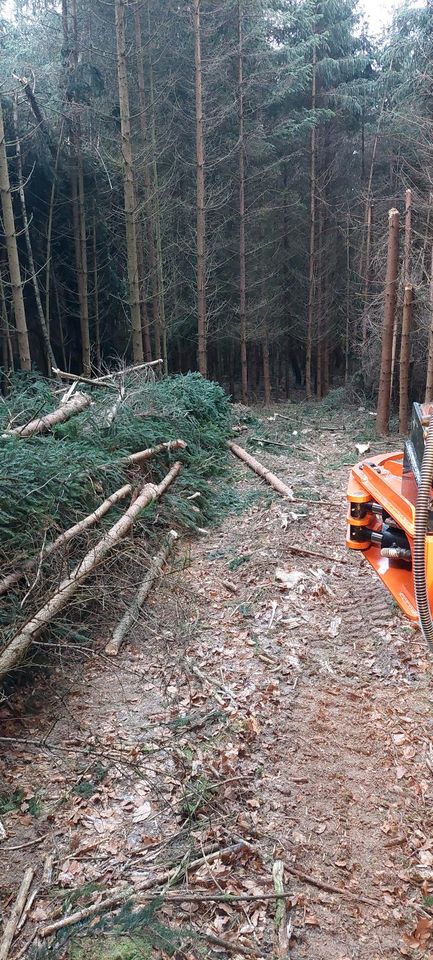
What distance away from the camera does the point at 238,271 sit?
19.2 metres

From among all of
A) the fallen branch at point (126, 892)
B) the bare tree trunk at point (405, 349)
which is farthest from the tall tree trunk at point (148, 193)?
the fallen branch at point (126, 892)

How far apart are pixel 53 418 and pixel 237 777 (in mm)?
4817

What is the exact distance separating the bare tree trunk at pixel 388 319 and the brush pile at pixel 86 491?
Result: 4385 mm

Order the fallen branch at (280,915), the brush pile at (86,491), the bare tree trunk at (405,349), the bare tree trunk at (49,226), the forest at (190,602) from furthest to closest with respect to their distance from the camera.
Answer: the bare tree trunk at (49,226), the bare tree trunk at (405,349), the brush pile at (86,491), the forest at (190,602), the fallen branch at (280,915)

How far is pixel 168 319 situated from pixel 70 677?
1414 cm

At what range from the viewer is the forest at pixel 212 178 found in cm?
1335

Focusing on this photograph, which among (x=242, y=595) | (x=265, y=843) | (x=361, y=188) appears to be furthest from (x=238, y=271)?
(x=265, y=843)

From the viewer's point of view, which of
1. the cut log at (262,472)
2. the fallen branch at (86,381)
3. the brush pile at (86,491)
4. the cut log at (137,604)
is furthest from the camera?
the fallen branch at (86,381)

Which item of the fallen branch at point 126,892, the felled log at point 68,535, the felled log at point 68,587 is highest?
the felled log at point 68,535

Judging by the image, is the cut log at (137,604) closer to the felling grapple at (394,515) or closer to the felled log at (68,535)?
the felled log at (68,535)

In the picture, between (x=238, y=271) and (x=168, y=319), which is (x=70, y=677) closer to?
(x=168, y=319)

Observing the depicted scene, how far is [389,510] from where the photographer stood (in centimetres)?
422

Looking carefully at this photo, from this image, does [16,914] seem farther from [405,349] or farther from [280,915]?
[405,349]

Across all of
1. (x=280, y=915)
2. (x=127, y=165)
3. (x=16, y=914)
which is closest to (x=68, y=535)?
(x=16, y=914)
